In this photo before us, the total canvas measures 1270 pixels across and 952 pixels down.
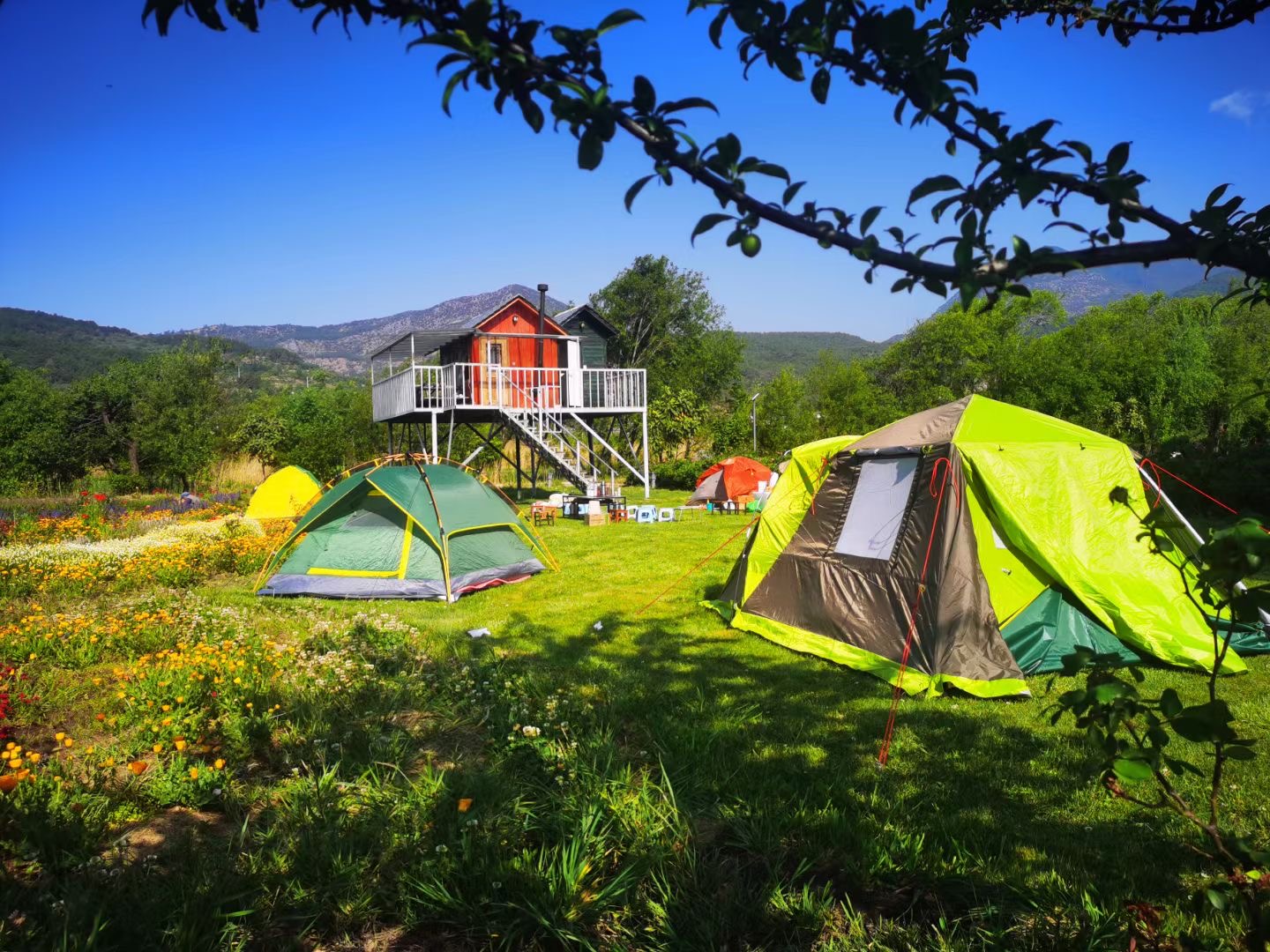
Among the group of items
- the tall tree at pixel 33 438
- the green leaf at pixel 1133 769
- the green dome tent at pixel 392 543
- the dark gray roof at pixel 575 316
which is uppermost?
the dark gray roof at pixel 575 316

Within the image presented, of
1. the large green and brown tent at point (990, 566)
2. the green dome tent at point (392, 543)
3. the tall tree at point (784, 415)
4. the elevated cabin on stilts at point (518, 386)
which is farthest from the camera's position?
the tall tree at point (784, 415)

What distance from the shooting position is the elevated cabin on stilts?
64.0 feet

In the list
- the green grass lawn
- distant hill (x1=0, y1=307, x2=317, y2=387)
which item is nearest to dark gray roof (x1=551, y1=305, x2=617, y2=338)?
the green grass lawn

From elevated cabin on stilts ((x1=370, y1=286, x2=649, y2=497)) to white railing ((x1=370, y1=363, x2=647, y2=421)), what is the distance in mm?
29

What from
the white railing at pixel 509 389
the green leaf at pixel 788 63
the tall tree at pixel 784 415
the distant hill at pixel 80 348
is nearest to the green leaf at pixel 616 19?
the green leaf at pixel 788 63

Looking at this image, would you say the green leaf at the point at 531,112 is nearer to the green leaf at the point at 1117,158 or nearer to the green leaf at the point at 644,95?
the green leaf at the point at 644,95

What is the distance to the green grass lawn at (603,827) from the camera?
2719 mm

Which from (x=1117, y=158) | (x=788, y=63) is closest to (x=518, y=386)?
(x=788, y=63)

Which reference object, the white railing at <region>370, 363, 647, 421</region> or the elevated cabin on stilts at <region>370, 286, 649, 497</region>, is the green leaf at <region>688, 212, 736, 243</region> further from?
the white railing at <region>370, 363, 647, 421</region>

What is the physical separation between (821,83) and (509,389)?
63.5ft

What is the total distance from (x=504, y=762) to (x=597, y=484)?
47.0 feet

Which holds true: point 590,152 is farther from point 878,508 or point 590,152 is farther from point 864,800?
point 878,508

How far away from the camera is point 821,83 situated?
4.91 ft

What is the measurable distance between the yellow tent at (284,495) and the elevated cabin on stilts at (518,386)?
2844mm
